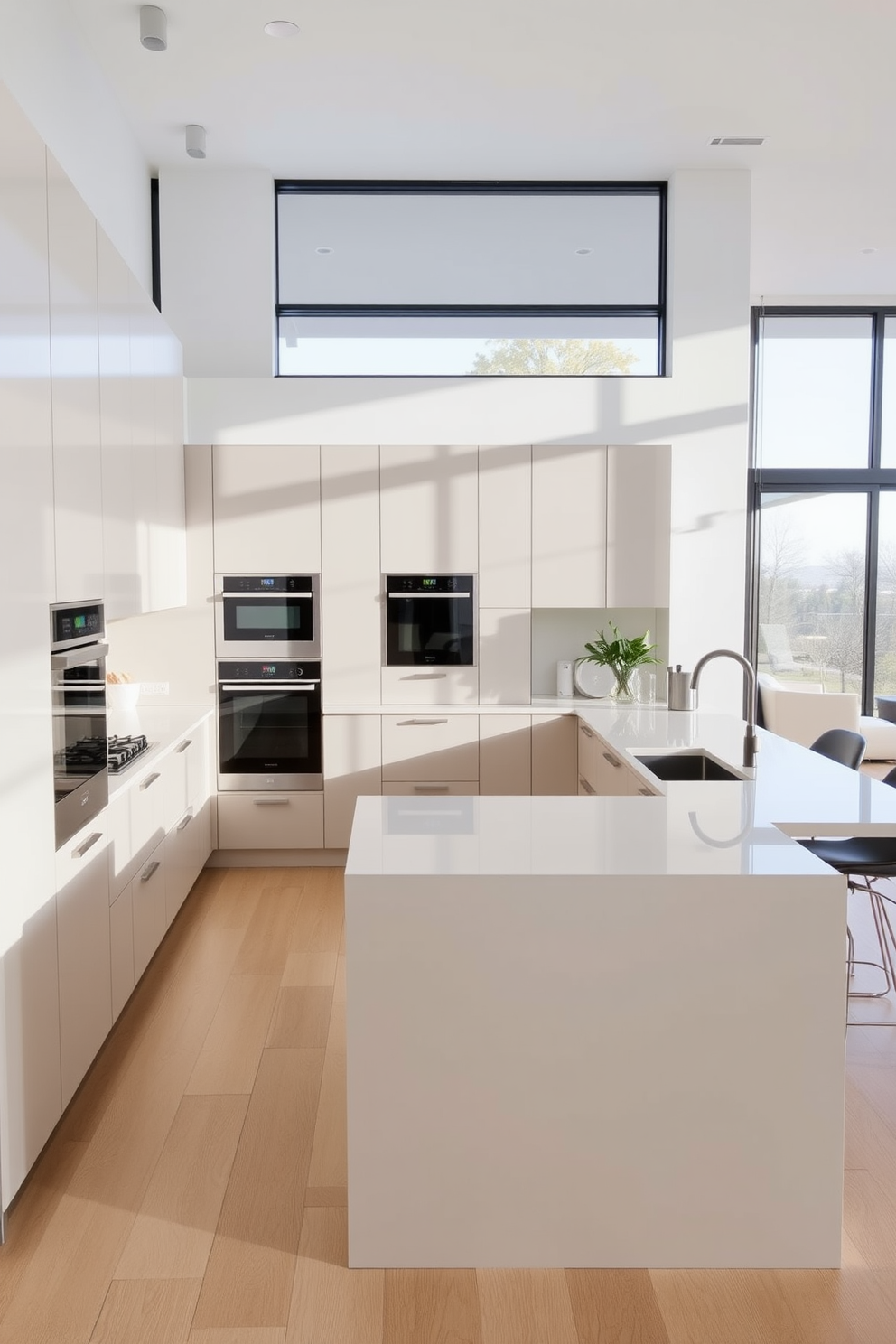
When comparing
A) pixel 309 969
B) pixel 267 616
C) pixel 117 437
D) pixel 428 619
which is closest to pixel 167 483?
pixel 267 616

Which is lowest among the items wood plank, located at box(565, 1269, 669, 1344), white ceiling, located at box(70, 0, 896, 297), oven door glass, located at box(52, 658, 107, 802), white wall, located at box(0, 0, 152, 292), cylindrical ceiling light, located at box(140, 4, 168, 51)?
wood plank, located at box(565, 1269, 669, 1344)

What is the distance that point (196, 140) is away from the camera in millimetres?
4746

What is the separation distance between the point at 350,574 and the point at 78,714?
249 cm

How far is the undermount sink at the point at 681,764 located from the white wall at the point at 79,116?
2887 millimetres

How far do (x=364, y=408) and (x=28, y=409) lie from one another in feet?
10.0

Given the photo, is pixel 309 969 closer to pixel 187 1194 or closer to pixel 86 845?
pixel 86 845

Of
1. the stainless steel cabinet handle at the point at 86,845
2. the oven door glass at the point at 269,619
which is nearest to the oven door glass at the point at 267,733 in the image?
the oven door glass at the point at 269,619

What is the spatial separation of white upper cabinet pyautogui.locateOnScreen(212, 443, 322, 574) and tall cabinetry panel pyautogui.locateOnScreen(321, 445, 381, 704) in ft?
0.19

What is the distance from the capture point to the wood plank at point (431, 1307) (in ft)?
6.24

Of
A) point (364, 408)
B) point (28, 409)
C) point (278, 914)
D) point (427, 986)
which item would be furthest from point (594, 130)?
point (427, 986)

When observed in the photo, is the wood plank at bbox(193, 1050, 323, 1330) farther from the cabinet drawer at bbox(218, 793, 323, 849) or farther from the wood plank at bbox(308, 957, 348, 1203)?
the cabinet drawer at bbox(218, 793, 323, 849)

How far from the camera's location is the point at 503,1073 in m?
2.08

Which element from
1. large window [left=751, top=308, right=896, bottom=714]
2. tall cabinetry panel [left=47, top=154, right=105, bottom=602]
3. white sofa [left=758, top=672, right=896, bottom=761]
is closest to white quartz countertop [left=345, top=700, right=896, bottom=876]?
tall cabinetry panel [left=47, top=154, right=105, bottom=602]

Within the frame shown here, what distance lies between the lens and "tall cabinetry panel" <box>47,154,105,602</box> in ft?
8.41
